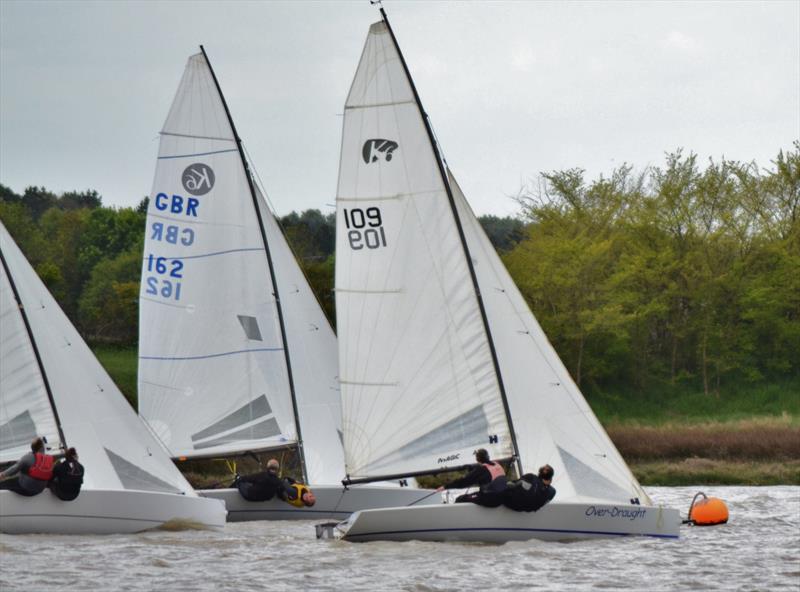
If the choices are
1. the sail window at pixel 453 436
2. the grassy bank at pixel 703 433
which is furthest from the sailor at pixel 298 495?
the grassy bank at pixel 703 433

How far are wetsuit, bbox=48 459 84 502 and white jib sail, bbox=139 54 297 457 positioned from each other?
7.43 meters

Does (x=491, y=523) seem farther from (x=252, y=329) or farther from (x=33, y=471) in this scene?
(x=252, y=329)

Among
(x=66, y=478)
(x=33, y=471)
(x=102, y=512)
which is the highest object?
(x=33, y=471)

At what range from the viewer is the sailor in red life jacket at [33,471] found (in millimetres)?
22859

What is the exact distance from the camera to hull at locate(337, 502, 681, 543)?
71.1 feet

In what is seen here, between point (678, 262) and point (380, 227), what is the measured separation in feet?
127

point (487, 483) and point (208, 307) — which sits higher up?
point (208, 307)

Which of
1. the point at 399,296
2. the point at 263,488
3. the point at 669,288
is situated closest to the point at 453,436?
the point at 399,296

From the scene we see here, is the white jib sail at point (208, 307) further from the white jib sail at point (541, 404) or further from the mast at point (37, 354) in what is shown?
the white jib sail at point (541, 404)

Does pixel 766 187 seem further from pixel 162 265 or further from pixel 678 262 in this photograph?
pixel 162 265

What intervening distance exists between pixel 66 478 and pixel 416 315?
19.6 ft

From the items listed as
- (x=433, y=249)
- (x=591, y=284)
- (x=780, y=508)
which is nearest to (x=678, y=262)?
(x=591, y=284)

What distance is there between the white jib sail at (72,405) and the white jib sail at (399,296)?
12.0 feet

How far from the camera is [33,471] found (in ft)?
75.0
